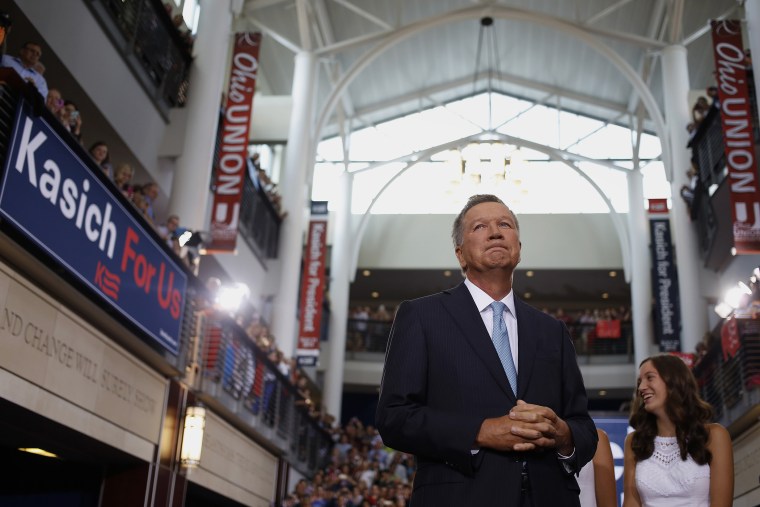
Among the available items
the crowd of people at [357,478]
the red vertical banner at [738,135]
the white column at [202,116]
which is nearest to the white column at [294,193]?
the crowd of people at [357,478]

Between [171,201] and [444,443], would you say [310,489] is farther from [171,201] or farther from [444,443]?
[444,443]

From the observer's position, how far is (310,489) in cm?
1608

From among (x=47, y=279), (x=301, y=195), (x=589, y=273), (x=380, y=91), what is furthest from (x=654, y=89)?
(x=47, y=279)

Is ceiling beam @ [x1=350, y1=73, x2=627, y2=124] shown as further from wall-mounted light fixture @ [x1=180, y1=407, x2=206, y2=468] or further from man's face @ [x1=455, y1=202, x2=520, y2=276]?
man's face @ [x1=455, y1=202, x2=520, y2=276]

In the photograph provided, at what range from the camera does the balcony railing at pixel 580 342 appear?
28.0 m

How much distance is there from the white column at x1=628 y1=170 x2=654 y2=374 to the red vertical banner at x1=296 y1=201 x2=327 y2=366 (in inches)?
333

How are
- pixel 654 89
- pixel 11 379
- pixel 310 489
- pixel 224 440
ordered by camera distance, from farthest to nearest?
pixel 654 89 < pixel 310 489 < pixel 224 440 < pixel 11 379

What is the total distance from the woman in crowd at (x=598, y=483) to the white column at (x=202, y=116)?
9.36 metres

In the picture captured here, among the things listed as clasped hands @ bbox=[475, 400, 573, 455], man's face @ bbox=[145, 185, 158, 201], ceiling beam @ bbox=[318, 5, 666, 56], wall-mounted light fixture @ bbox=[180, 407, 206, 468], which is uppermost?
ceiling beam @ bbox=[318, 5, 666, 56]

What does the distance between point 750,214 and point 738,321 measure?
1738 millimetres

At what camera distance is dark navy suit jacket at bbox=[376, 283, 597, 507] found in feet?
7.63

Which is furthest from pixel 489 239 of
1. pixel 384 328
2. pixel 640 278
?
pixel 384 328

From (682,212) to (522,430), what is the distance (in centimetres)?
1661

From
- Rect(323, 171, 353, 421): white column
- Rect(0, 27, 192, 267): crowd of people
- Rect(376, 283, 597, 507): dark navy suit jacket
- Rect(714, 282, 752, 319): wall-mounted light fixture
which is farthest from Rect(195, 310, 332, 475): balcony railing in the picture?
Rect(376, 283, 597, 507): dark navy suit jacket
